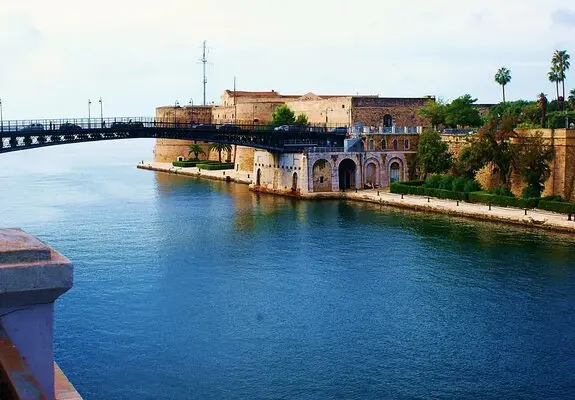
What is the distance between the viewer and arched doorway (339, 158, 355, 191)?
6612 cm

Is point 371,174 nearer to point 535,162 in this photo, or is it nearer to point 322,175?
point 322,175

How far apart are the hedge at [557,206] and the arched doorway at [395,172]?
18945 mm

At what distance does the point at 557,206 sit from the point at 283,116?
137ft

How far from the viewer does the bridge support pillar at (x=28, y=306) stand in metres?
5.48

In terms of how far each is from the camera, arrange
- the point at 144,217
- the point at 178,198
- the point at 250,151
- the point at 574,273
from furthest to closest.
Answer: the point at 250,151 → the point at 178,198 → the point at 144,217 → the point at 574,273

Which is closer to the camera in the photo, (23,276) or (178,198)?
(23,276)

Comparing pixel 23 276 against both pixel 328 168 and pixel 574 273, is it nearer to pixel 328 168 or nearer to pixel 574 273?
pixel 574 273

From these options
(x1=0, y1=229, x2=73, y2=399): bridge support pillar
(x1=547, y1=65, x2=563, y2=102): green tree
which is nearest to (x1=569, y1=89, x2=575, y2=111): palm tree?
(x1=547, y1=65, x2=563, y2=102): green tree

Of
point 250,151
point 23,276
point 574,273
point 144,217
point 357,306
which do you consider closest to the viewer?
point 23,276

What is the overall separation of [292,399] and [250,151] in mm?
67494

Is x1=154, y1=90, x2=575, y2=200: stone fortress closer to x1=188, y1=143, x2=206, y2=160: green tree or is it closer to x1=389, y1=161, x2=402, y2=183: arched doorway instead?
x1=389, y1=161, x2=402, y2=183: arched doorway

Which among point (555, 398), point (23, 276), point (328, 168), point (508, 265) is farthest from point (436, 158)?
point (23, 276)

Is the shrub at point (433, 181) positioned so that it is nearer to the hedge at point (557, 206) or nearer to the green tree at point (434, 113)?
the hedge at point (557, 206)

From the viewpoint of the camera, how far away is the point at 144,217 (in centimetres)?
5275
